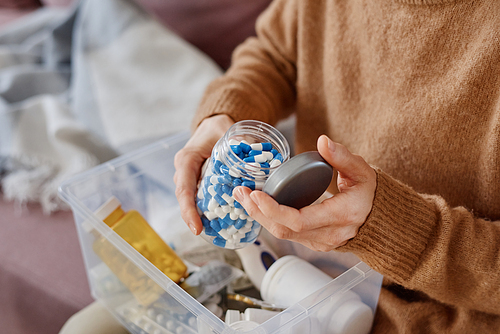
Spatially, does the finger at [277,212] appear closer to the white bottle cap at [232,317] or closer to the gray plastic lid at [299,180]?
the gray plastic lid at [299,180]

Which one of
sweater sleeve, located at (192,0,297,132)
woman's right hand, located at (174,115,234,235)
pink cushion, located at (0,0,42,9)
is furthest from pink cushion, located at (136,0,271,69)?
pink cushion, located at (0,0,42,9)

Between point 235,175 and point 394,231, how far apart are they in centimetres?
16

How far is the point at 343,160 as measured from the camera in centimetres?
36

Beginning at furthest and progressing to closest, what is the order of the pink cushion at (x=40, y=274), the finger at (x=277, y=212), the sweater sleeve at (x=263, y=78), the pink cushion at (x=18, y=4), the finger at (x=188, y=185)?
1. the pink cushion at (x=18, y=4)
2. the pink cushion at (x=40, y=274)
3. the sweater sleeve at (x=263, y=78)
4. the finger at (x=188, y=185)
5. the finger at (x=277, y=212)

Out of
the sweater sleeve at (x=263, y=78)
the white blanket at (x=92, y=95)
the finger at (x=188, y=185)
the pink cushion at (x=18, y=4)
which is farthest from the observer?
the pink cushion at (x=18, y=4)

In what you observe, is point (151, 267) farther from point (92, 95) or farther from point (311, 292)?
point (92, 95)

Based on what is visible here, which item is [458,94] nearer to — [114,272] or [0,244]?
[114,272]

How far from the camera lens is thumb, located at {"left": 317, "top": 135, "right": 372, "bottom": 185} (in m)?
0.35

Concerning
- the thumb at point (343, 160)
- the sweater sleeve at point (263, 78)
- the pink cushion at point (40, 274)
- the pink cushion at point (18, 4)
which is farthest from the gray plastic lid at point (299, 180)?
the pink cushion at point (18, 4)

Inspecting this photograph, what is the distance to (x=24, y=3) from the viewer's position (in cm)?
150

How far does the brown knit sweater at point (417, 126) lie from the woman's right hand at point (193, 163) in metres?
0.03

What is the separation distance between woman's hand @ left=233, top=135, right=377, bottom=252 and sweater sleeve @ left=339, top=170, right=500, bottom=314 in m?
0.02

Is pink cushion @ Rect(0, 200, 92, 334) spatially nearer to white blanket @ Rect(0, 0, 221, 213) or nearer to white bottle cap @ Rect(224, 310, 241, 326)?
white blanket @ Rect(0, 0, 221, 213)

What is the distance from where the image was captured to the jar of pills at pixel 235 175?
0.39 m
